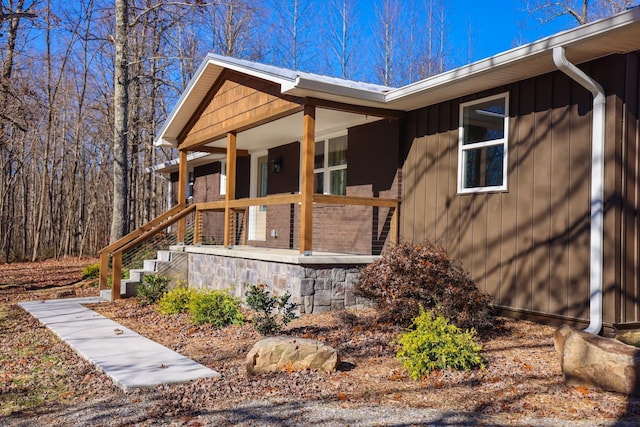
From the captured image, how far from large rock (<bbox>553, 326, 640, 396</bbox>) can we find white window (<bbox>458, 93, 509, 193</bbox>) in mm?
2982

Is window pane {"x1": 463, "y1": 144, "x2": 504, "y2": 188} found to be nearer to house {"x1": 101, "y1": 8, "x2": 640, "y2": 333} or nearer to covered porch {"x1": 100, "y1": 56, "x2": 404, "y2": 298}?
house {"x1": 101, "y1": 8, "x2": 640, "y2": 333}

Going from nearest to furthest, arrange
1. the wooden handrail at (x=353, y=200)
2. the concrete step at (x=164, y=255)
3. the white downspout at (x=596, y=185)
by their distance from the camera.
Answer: the white downspout at (x=596, y=185), the wooden handrail at (x=353, y=200), the concrete step at (x=164, y=255)

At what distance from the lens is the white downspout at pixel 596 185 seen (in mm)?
5773

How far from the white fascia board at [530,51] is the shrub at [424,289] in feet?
7.18

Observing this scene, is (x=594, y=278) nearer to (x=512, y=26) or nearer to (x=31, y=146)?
(x=512, y=26)

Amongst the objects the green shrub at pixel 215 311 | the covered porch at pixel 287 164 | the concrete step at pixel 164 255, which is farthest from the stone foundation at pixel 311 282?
the concrete step at pixel 164 255

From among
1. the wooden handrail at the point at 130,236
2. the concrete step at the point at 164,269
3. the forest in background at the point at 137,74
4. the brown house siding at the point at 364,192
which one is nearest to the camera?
the brown house siding at the point at 364,192

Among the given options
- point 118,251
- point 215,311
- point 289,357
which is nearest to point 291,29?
point 118,251

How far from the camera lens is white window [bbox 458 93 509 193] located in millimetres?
7223

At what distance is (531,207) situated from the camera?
6.70 meters

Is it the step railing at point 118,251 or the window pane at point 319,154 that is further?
the window pane at point 319,154

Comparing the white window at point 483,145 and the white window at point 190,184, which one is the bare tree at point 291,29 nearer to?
the white window at point 190,184

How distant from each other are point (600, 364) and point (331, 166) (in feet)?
24.0

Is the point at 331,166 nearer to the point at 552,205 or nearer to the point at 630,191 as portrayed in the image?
the point at 552,205
